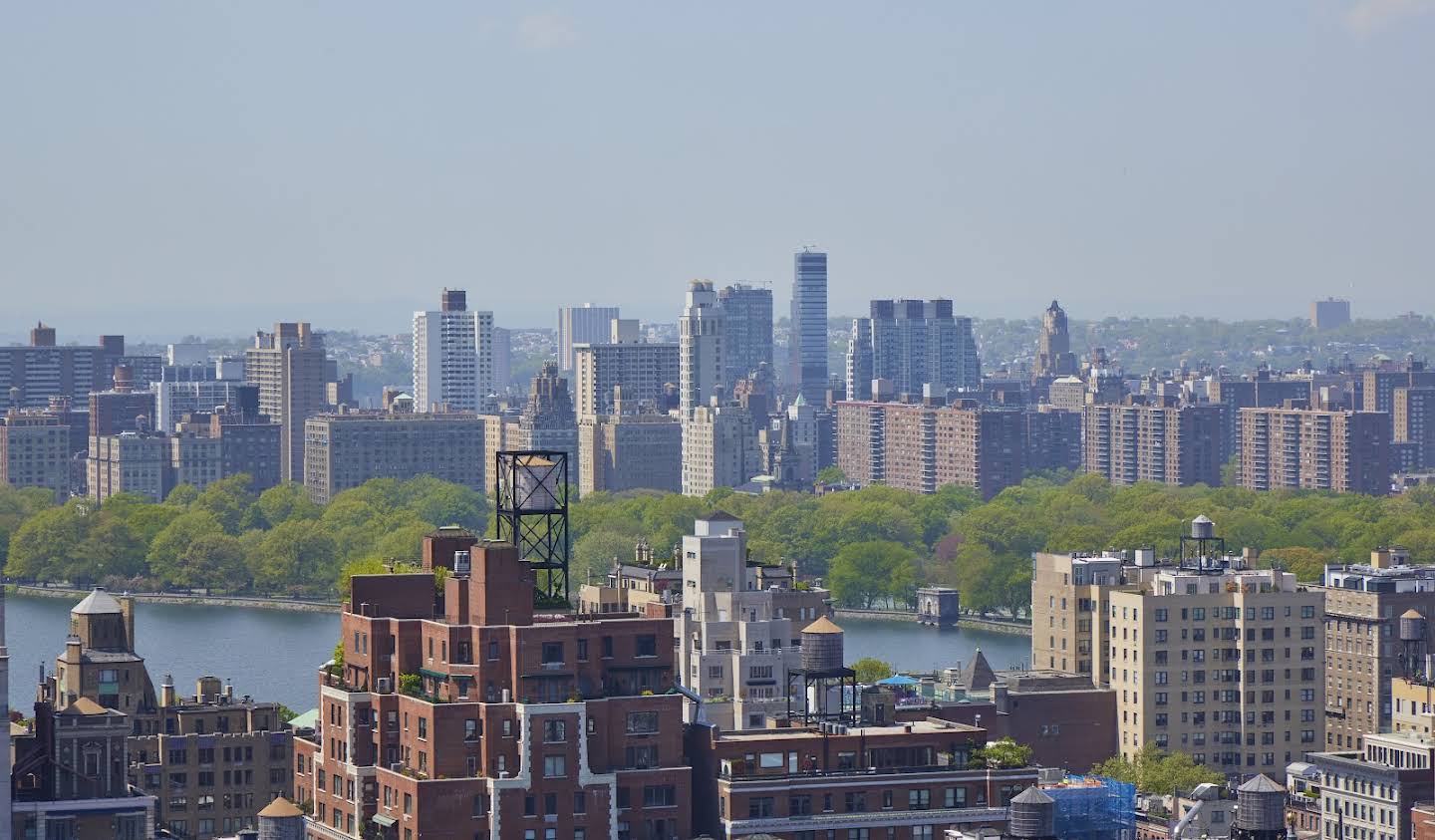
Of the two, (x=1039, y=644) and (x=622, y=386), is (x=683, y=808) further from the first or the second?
(x=622, y=386)

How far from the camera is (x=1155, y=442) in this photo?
17700 cm

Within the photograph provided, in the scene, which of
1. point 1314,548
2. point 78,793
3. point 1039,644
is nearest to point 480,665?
point 78,793

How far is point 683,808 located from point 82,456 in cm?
Result: 13890

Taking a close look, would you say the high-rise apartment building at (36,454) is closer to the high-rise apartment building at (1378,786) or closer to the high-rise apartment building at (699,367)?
the high-rise apartment building at (699,367)

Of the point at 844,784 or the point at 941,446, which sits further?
the point at 941,446

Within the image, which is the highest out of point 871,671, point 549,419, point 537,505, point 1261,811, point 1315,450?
point 549,419

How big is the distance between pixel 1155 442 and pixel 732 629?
394 feet

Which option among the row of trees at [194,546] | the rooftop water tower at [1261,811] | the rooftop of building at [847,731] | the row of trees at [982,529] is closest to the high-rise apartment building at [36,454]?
the row of trees at [194,546]

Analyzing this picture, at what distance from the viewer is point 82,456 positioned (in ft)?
584

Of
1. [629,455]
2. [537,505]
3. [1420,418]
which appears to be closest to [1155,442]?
[1420,418]

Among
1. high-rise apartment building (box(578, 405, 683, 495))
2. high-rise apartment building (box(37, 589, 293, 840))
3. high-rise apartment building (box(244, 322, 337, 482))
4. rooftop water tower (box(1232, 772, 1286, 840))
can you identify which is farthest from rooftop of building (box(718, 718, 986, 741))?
high-rise apartment building (box(244, 322, 337, 482))

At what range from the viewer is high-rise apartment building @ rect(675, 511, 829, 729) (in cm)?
5722

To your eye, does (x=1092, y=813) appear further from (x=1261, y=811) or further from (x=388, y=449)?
(x=388, y=449)

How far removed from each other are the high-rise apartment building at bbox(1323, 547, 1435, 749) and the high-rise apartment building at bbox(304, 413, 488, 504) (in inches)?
3745
